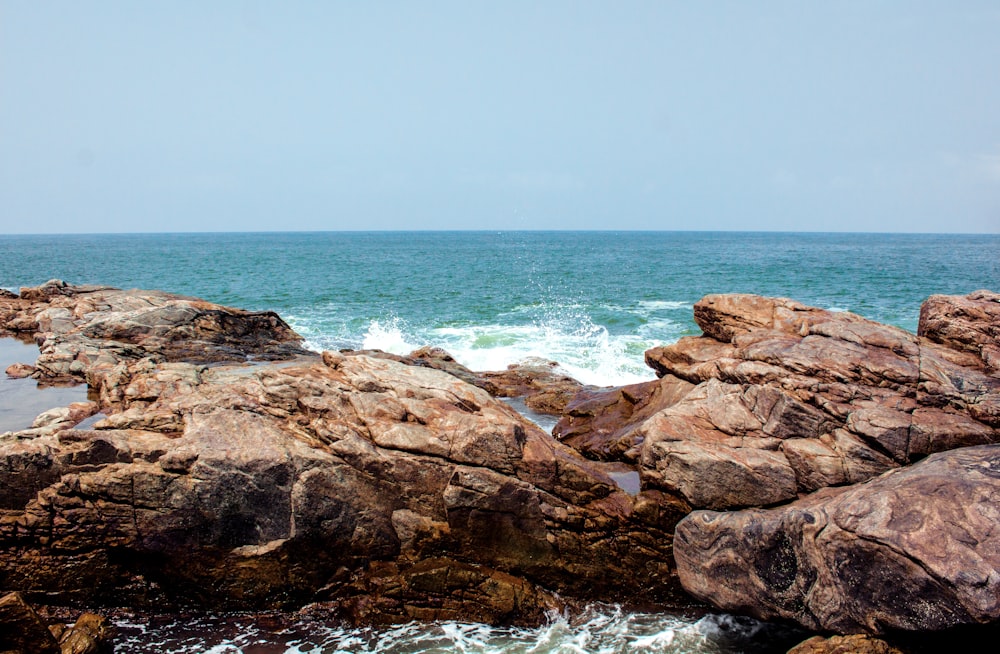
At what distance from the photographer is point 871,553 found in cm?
852

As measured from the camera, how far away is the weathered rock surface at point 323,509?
33.4ft

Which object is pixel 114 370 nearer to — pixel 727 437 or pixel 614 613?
pixel 614 613

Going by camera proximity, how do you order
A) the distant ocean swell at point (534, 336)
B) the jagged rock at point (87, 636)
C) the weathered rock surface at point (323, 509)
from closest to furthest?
the jagged rock at point (87, 636) < the weathered rock surface at point (323, 509) < the distant ocean swell at point (534, 336)

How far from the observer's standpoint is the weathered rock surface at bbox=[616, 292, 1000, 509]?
10.8 meters

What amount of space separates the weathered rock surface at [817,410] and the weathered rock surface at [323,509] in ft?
3.83

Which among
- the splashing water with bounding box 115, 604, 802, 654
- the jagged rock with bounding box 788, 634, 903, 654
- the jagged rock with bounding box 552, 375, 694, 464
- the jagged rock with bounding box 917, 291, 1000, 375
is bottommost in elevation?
the splashing water with bounding box 115, 604, 802, 654

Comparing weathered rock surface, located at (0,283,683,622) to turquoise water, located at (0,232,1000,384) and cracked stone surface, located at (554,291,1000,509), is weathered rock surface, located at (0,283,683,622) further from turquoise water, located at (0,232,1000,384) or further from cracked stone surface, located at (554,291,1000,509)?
turquoise water, located at (0,232,1000,384)

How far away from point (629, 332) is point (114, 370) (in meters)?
25.1

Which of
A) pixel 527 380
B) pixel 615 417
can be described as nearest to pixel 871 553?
→ pixel 615 417

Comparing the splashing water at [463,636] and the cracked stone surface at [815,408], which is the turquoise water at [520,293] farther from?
the splashing water at [463,636]

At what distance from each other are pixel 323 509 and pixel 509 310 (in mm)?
32919

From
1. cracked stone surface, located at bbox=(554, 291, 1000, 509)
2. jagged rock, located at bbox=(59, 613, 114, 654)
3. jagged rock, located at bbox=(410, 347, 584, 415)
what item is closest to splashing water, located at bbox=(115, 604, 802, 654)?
jagged rock, located at bbox=(59, 613, 114, 654)

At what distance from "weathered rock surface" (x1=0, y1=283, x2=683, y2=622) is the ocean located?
1.92ft

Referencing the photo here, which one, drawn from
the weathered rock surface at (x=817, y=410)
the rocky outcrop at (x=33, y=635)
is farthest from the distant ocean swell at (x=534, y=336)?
the rocky outcrop at (x=33, y=635)
